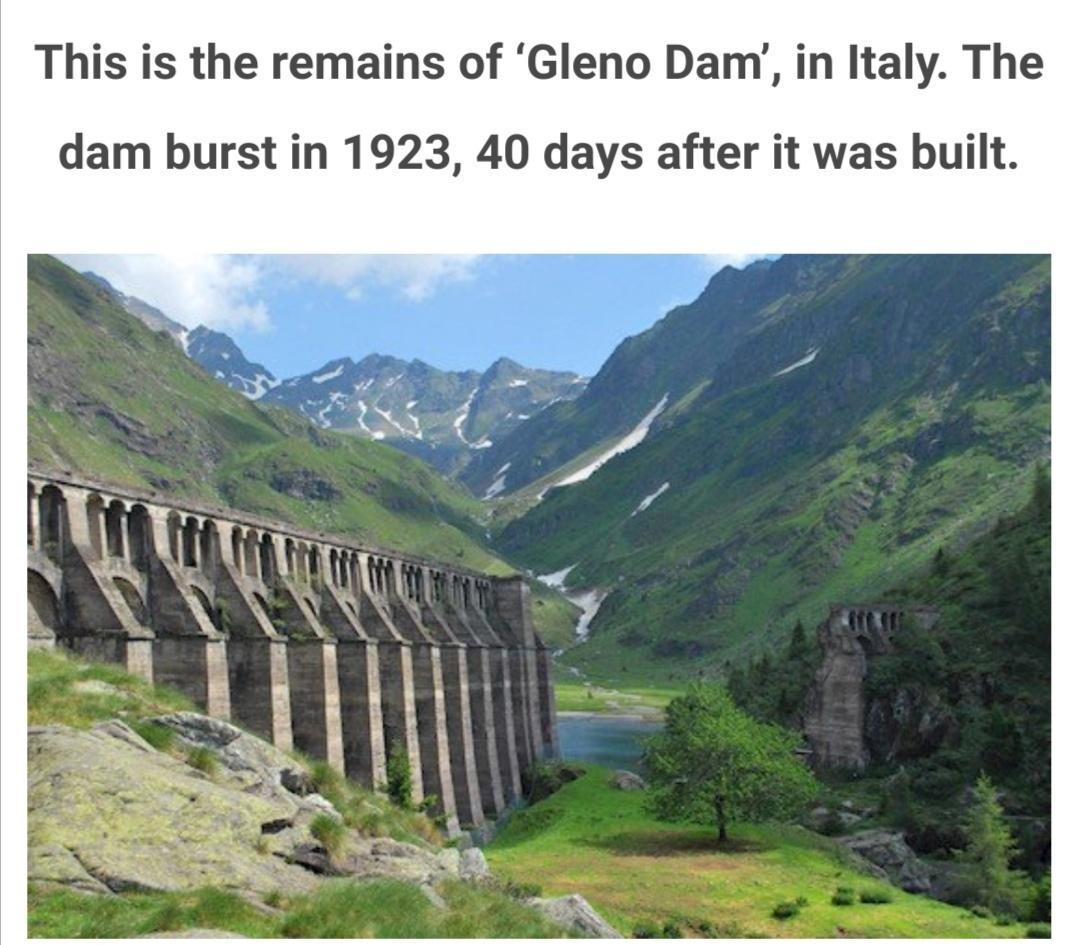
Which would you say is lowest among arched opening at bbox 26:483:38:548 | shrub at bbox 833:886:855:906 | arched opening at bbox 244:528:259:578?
shrub at bbox 833:886:855:906

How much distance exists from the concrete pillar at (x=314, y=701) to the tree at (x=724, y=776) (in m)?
19.0

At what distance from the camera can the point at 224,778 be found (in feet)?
88.0

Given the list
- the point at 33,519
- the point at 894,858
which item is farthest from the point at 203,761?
the point at 894,858

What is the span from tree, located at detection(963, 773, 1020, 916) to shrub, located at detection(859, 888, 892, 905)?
7768 millimetres

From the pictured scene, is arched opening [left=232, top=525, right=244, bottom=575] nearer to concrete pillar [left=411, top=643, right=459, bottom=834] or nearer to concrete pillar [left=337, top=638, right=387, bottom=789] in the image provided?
concrete pillar [left=337, top=638, right=387, bottom=789]

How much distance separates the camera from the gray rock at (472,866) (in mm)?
29725

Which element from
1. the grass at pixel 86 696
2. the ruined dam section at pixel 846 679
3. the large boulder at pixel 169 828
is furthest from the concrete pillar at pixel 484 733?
the large boulder at pixel 169 828

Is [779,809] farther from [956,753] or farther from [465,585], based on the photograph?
[465,585]

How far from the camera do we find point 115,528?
5178cm

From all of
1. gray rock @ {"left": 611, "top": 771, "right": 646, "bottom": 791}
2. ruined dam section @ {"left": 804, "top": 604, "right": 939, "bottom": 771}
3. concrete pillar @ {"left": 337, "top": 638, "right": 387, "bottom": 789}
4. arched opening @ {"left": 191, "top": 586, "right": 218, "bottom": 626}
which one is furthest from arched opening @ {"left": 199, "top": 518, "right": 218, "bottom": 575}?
ruined dam section @ {"left": 804, "top": 604, "right": 939, "bottom": 771}

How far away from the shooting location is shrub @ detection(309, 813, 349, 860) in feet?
81.4

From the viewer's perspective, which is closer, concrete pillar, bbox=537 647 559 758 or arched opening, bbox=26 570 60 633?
arched opening, bbox=26 570 60 633
